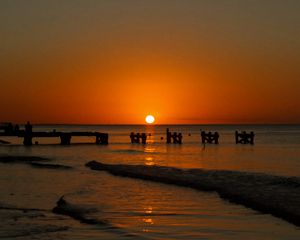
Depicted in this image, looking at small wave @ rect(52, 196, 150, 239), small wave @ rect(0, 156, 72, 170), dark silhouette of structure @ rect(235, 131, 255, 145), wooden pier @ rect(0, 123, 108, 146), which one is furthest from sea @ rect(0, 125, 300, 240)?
dark silhouette of structure @ rect(235, 131, 255, 145)

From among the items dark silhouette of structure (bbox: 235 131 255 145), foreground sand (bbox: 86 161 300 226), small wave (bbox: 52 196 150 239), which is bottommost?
small wave (bbox: 52 196 150 239)

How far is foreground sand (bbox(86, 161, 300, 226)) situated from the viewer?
1491 cm

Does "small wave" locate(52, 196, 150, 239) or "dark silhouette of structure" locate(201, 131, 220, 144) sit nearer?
"small wave" locate(52, 196, 150, 239)

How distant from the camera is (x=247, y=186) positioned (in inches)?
801

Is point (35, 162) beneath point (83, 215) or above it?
above

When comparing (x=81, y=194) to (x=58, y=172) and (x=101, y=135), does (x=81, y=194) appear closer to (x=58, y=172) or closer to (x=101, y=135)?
(x=58, y=172)

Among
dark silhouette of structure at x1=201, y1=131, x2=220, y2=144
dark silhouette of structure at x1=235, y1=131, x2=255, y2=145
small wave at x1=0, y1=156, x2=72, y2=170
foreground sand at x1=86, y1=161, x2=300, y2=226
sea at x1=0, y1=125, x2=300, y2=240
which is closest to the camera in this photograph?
sea at x1=0, y1=125, x2=300, y2=240

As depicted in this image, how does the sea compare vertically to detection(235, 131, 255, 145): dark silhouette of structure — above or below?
below

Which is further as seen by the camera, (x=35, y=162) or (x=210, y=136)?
(x=210, y=136)

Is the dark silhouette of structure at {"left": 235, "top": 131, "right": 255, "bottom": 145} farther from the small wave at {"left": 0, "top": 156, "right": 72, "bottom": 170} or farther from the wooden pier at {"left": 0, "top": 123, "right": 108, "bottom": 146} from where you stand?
the small wave at {"left": 0, "top": 156, "right": 72, "bottom": 170}

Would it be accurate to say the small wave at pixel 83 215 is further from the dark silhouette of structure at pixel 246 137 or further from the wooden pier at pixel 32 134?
the dark silhouette of structure at pixel 246 137

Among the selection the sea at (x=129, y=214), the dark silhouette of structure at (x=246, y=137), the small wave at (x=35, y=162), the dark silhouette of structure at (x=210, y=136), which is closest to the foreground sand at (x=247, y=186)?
the sea at (x=129, y=214)

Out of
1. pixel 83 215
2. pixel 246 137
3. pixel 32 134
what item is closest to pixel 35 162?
pixel 83 215

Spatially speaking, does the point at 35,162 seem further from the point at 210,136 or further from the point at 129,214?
the point at 210,136
